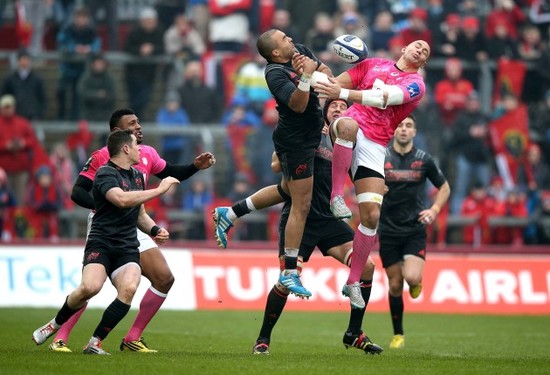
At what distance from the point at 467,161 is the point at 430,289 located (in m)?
3.47

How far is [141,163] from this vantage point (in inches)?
510

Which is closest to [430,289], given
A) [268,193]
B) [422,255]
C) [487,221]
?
[487,221]

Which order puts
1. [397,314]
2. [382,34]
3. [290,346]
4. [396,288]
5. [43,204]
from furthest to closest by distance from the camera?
1. [382,34]
2. [43,204]
3. [396,288]
4. [397,314]
5. [290,346]

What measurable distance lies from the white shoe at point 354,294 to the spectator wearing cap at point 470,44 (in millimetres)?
13529

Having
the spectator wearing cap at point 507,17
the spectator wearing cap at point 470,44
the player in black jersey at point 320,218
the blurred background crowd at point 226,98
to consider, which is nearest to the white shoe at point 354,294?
the player in black jersey at point 320,218

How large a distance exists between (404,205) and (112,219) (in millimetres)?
5210

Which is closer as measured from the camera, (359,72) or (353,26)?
(359,72)

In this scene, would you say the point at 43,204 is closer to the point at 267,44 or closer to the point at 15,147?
the point at 15,147

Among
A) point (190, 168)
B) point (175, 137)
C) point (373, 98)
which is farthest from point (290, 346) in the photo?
point (175, 137)

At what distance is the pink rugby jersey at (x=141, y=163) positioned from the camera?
1266 centimetres

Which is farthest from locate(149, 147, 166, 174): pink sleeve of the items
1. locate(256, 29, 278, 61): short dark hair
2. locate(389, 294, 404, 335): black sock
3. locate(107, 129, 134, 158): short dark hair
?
locate(389, 294, 404, 335): black sock

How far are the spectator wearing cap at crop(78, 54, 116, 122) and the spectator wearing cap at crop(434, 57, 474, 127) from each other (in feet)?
22.0

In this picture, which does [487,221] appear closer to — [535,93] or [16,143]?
[535,93]

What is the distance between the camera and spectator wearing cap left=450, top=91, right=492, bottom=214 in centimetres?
2352
